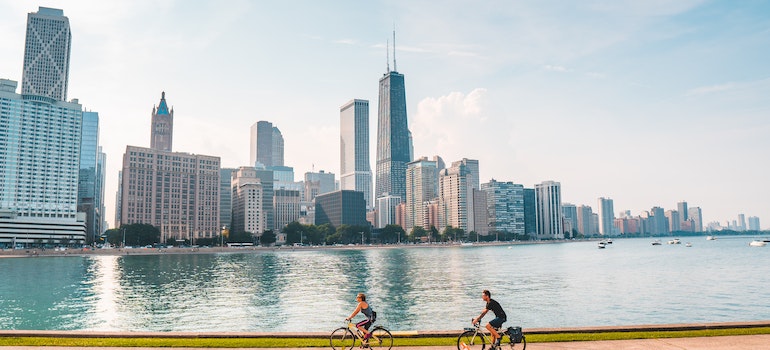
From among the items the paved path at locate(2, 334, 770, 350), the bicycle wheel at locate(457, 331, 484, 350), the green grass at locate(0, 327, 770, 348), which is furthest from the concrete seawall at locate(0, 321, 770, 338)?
the bicycle wheel at locate(457, 331, 484, 350)

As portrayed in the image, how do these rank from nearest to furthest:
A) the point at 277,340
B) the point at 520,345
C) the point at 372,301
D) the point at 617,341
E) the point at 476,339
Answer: the point at 476,339, the point at 520,345, the point at 617,341, the point at 277,340, the point at 372,301

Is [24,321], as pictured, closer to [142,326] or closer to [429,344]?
[142,326]

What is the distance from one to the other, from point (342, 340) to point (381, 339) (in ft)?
5.56

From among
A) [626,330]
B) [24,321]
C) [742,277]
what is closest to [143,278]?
[24,321]

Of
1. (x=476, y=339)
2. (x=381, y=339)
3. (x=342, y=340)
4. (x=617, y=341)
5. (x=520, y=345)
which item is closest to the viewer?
(x=476, y=339)

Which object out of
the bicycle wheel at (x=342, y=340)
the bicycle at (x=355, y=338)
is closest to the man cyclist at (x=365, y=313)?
the bicycle at (x=355, y=338)

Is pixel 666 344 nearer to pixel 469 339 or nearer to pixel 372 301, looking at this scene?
pixel 469 339

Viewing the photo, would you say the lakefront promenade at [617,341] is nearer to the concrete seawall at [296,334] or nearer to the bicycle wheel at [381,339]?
the concrete seawall at [296,334]

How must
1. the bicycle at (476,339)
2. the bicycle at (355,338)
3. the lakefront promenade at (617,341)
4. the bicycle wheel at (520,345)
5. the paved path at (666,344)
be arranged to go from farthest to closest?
the bicycle at (355,338) → the lakefront promenade at (617,341) → the paved path at (666,344) → the bicycle at (476,339) → the bicycle wheel at (520,345)

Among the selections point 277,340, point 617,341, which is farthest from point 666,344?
point 277,340

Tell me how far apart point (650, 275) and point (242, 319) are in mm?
78929

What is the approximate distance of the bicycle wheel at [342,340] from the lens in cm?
2419

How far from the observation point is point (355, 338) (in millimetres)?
23875

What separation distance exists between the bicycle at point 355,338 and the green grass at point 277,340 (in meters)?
0.92
